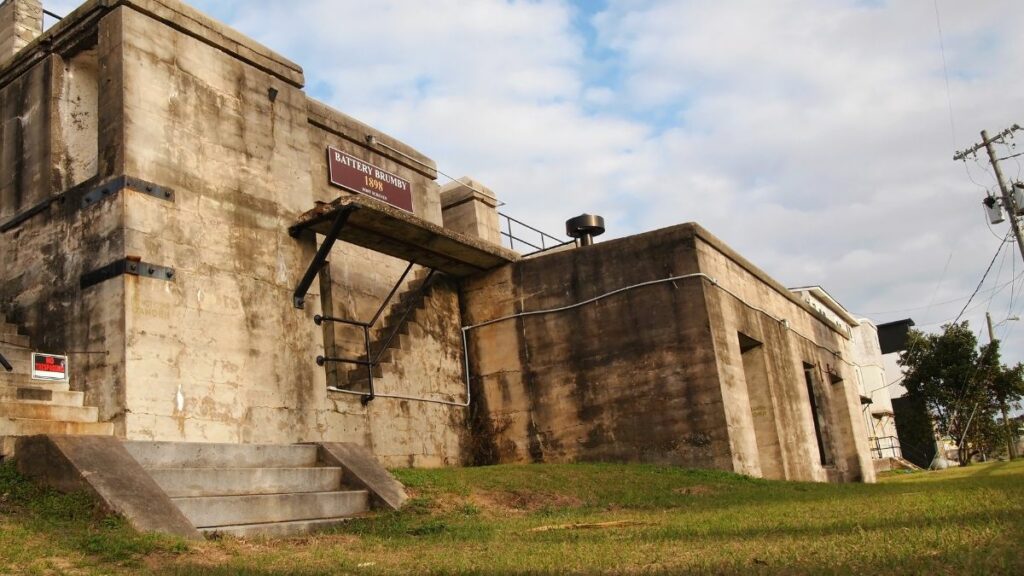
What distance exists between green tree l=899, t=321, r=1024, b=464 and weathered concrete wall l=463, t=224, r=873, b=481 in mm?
21995

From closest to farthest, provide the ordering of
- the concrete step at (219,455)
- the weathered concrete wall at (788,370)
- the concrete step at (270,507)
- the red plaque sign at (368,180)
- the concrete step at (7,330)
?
1. the concrete step at (270,507)
2. the concrete step at (219,455)
3. the concrete step at (7,330)
4. the red plaque sign at (368,180)
5. the weathered concrete wall at (788,370)

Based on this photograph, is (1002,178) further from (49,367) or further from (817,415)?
(49,367)

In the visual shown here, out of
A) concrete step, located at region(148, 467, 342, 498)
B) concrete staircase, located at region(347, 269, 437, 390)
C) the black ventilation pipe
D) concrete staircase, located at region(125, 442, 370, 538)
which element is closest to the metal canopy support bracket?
concrete staircase, located at region(347, 269, 437, 390)

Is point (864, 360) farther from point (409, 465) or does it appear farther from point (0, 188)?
point (0, 188)

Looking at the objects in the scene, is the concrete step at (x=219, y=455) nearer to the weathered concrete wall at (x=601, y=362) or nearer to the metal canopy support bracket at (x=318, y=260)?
the metal canopy support bracket at (x=318, y=260)

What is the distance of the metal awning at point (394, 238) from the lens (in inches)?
449

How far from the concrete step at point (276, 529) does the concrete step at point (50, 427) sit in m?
1.82

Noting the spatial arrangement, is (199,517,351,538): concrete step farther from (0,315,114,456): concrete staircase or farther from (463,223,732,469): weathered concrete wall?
(463,223,732,469): weathered concrete wall

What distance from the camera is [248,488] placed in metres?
8.51

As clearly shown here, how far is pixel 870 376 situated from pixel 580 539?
4457 cm

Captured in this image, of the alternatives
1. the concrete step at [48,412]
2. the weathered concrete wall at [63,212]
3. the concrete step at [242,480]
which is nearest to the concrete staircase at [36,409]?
the concrete step at [48,412]

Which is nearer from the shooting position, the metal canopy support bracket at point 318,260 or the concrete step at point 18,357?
the concrete step at point 18,357

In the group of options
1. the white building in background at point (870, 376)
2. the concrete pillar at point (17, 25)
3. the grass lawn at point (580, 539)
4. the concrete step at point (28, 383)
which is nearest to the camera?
the grass lawn at point (580, 539)

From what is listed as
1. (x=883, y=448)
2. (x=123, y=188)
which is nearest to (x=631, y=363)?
(x=123, y=188)
